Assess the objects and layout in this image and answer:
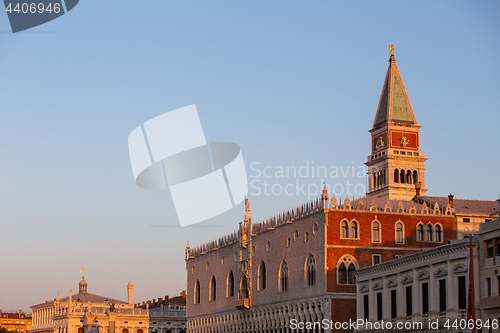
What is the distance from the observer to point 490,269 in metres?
56.6

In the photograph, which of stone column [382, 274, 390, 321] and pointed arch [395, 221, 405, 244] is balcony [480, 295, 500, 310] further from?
pointed arch [395, 221, 405, 244]

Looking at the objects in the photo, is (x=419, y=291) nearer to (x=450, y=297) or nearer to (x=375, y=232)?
(x=450, y=297)

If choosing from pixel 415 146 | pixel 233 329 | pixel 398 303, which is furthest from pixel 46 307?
pixel 398 303

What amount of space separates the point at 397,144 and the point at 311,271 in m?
47.1

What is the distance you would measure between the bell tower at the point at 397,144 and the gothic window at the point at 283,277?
124 ft

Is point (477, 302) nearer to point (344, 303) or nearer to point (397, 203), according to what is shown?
point (344, 303)

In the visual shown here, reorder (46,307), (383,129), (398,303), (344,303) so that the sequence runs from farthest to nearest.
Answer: (46,307) → (383,129) → (344,303) → (398,303)

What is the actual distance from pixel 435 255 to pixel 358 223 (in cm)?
1997

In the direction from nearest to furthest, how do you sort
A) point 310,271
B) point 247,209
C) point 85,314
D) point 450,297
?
1. point 450,297
2. point 310,271
3. point 247,209
4. point 85,314

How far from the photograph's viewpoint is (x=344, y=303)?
80000 mm

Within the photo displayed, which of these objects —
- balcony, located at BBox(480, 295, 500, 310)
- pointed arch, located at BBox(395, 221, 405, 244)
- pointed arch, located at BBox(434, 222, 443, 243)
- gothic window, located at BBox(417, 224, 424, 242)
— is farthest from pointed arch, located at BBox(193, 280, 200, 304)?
balcony, located at BBox(480, 295, 500, 310)

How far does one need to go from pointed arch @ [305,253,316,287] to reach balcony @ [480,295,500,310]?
89.8ft

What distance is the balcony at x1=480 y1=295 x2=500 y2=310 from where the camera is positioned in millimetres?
55438

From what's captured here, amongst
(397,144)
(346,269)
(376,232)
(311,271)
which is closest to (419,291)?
(346,269)
